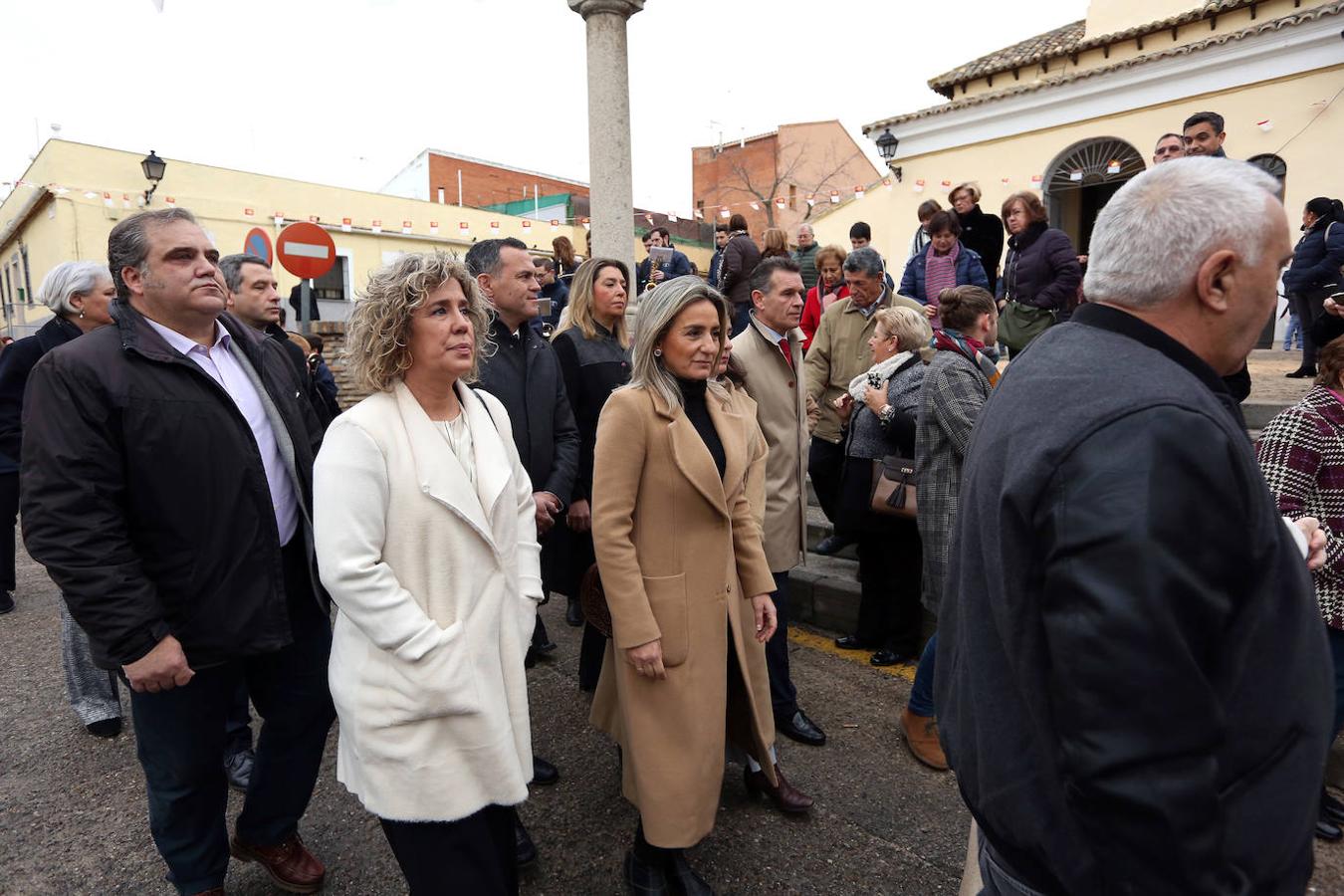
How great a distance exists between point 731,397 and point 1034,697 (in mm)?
1780

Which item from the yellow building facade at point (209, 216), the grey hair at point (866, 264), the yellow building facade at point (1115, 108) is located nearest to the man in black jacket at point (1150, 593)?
the grey hair at point (866, 264)

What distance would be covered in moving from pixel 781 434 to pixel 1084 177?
1275 cm

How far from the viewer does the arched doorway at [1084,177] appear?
1282cm

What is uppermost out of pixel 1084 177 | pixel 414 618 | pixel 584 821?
pixel 1084 177

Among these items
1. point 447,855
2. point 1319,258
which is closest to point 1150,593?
point 447,855

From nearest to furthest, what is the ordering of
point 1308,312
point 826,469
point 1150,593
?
1. point 1150,593
2. point 826,469
3. point 1308,312

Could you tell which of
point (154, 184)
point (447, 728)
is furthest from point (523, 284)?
point (154, 184)

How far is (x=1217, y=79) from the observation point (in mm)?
11539

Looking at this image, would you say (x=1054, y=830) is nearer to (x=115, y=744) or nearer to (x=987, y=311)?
(x=987, y=311)

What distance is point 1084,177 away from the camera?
1348 cm

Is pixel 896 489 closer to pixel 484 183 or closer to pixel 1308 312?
pixel 1308 312

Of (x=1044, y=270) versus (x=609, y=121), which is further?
(x=609, y=121)

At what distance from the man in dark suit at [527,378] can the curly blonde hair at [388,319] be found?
1377 millimetres

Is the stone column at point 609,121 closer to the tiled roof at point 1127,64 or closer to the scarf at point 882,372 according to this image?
the scarf at point 882,372
